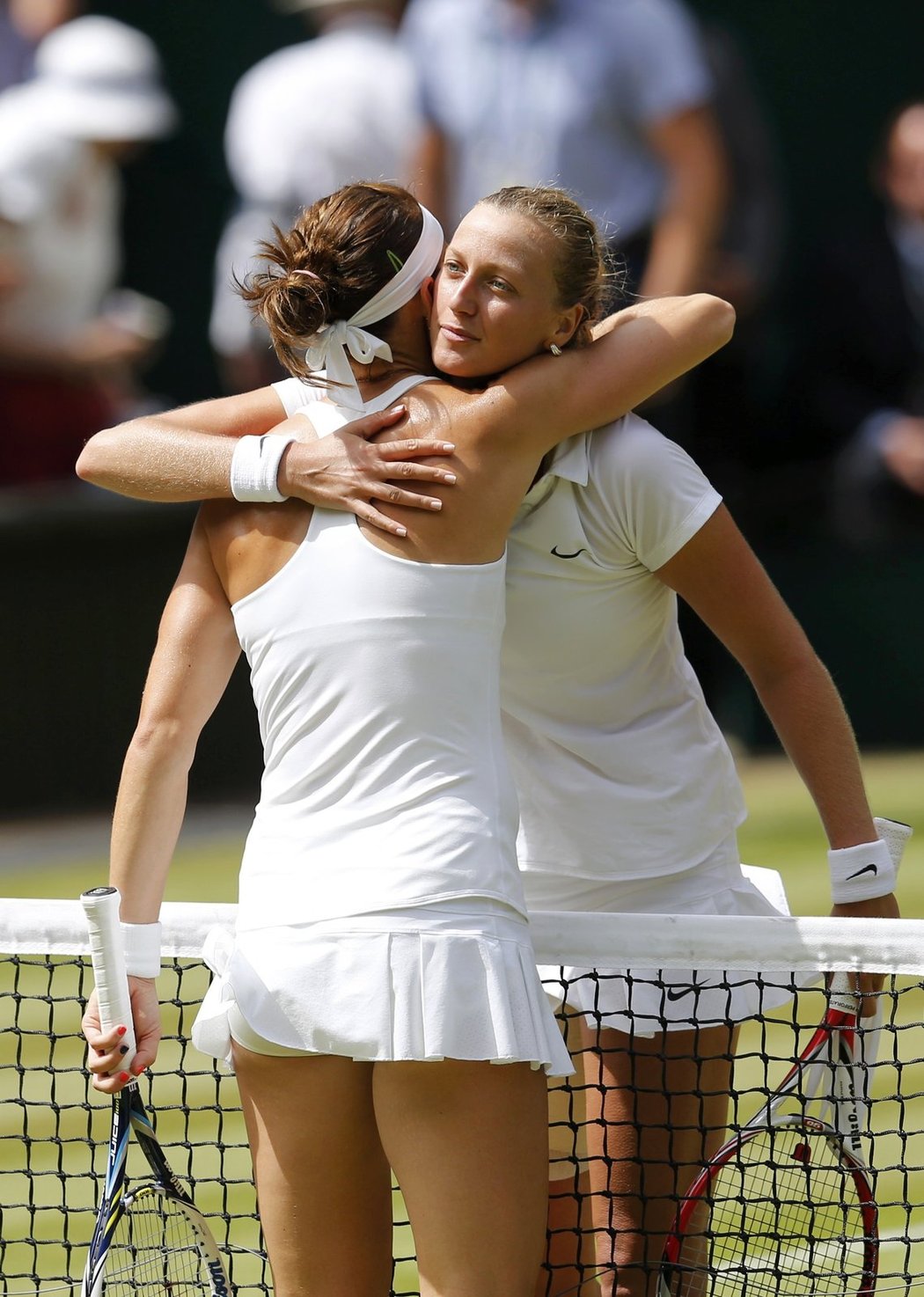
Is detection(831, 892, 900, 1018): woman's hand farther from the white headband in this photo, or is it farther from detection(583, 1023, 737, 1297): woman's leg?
the white headband

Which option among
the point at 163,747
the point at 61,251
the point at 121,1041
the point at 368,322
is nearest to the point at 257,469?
the point at 368,322

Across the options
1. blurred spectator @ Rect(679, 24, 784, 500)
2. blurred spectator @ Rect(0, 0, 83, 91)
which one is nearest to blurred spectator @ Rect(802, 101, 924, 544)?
blurred spectator @ Rect(679, 24, 784, 500)

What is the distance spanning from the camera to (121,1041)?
2.41 m

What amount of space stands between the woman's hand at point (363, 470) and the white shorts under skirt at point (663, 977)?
2.25 ft

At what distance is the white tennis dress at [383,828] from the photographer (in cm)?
222

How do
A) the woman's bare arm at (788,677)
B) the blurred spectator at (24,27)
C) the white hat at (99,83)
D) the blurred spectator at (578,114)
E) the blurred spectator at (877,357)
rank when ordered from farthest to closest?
the blurred spectator at (877,357)
the blurred spectator at (24,27)
the white hat at (99,83)
the blurred spectator at (578,114)
the woman's bare arm at (788,677)

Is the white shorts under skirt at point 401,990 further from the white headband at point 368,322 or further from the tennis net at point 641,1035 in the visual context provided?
the white headband at point 368,322

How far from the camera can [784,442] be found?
368 inches

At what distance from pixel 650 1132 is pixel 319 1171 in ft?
2.08

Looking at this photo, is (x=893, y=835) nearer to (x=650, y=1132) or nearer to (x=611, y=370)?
(x=650, y=1132)

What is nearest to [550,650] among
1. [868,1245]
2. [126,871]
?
[126,871]

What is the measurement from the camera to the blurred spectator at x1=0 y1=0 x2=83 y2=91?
8.41 meters

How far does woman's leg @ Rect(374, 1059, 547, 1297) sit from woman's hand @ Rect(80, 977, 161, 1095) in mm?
358

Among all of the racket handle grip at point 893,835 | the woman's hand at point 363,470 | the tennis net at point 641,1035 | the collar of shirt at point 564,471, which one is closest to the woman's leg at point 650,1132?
the tennis net at point 641,1035
